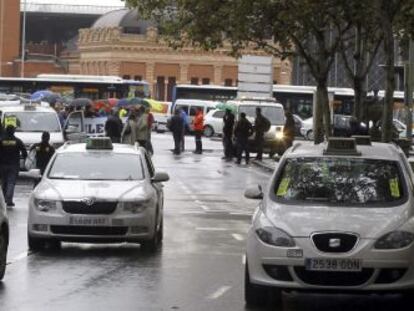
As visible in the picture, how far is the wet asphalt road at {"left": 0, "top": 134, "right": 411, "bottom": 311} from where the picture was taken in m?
11.8

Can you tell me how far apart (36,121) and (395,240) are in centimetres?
2221

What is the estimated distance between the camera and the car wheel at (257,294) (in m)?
11.5

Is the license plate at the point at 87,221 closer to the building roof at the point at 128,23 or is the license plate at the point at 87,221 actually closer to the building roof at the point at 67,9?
the building roof at the point at 128,23

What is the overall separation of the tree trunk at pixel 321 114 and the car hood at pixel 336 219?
21.6m

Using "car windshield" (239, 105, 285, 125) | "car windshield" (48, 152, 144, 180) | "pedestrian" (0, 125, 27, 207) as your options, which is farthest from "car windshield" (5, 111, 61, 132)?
"car windshield" (239, 105, 285, 125)

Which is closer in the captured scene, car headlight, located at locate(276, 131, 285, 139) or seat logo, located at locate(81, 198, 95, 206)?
seat logo, located at locate(81, 198, 95, 206)

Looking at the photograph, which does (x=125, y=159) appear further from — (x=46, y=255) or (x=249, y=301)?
(x=249, y=301)

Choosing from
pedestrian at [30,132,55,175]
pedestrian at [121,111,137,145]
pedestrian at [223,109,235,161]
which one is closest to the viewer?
pedestrian at [30,132,55,175]

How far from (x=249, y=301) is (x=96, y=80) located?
70.4 m

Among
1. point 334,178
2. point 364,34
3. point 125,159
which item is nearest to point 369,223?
point 334,178

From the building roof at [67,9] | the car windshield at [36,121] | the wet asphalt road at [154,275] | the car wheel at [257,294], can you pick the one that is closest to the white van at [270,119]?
the car windshield at [36,121]

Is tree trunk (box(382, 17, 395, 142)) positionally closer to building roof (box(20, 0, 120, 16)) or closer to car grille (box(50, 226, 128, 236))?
car grille (box(50, 226, 128, 236))

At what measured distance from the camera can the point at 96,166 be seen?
16781 millimetres

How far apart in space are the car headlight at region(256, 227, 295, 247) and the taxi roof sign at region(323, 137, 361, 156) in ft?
5.89
